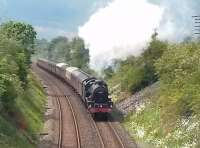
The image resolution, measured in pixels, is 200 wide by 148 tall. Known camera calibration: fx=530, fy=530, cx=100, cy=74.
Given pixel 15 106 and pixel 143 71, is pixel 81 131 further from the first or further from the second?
pixel 143 71

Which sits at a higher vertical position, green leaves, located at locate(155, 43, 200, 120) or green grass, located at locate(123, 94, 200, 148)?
green leaves, located at locate(155, 43, 200, 120)

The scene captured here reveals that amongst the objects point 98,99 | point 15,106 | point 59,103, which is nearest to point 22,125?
point 15,106

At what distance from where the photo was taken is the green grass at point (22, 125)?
29781 mm

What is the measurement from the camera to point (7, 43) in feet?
137

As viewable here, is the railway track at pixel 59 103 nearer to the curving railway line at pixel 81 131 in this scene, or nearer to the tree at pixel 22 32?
the curving railway line at pixel 81 131

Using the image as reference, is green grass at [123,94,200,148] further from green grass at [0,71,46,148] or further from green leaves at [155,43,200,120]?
green grass at [0,71,46,148]

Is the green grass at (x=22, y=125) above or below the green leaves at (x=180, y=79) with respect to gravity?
below

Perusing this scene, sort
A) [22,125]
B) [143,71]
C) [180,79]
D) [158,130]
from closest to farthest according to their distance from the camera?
1. [22,125]
2. [158,130]
3. [180,79]
4. [143,71]

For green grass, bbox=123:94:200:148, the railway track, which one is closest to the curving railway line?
the railway track

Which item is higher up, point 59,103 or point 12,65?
point 12,65

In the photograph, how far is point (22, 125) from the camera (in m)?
34.7

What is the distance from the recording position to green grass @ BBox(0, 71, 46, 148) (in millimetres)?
29781

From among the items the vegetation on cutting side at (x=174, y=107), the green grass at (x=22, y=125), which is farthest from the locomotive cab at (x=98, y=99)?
the green grass at (x=22, y=125)

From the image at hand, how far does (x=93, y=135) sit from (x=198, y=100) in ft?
29.4
